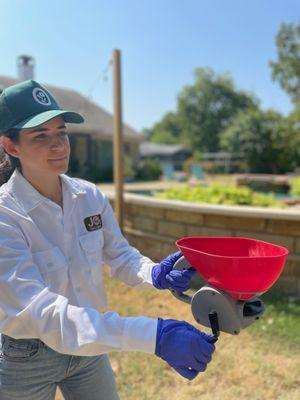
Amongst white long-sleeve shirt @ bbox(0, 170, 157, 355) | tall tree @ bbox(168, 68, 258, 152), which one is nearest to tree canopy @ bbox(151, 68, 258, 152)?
tall tree @ bbox(168, 68, 258, 152)

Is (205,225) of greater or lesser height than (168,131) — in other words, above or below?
below

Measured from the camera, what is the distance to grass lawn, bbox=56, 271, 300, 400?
106 inches

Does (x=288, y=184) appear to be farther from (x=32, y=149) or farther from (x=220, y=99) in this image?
(x=220, y=99)

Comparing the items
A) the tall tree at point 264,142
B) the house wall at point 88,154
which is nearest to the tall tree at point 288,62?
the tall tree at point 264,142

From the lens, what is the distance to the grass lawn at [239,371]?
2.68 metres

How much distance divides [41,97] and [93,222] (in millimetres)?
533

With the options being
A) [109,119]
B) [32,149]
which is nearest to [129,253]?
[32,149]

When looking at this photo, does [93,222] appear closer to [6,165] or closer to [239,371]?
[6,165]

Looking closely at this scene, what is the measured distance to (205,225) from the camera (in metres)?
4.47

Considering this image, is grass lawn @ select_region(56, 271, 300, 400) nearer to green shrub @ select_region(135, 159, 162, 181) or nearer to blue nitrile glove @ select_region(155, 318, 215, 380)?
blue nitrile glove @ select_region(155, 318, 215, 380)

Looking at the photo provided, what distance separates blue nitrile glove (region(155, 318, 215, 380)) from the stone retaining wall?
3.01 meters

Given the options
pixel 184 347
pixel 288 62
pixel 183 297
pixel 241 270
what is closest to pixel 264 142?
pixel 288 62

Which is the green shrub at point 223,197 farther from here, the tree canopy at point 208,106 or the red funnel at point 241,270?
the tree canopy at point 208,106

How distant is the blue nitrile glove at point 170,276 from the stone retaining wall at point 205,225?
8.50ft
